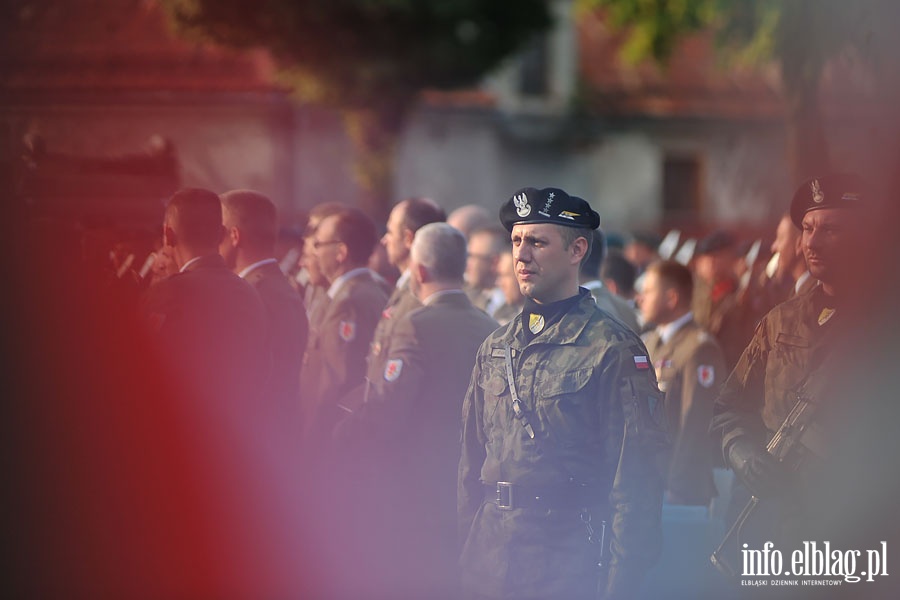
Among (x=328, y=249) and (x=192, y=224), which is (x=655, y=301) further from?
(x=192, y=224)

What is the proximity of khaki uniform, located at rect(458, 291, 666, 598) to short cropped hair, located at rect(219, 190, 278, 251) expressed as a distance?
2080mm

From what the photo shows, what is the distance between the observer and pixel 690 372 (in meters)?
7.16

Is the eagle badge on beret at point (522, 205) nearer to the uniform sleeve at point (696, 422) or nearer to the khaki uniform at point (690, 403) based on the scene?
the khaki uniform at point (690, 403)

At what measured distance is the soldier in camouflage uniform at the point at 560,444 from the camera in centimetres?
434

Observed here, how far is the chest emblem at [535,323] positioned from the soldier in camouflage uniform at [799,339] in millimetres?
869

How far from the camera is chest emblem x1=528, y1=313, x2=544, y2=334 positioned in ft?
15.3

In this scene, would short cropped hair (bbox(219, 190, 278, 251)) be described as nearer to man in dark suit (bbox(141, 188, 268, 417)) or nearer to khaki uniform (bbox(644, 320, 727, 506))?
man in dark suit (bbox(141, 188, 268, 417))

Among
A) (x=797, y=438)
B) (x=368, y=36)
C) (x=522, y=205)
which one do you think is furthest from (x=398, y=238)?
(x=368, y=36)

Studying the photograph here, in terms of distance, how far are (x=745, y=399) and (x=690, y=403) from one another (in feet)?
6.99

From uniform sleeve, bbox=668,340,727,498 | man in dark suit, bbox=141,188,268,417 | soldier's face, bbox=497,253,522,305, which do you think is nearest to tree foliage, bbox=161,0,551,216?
soldier's face, bbox=497,253,522,305

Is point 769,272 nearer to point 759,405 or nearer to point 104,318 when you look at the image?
point 759,405

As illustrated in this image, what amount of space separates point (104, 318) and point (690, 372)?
326cm

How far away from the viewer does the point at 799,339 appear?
16.0 ft

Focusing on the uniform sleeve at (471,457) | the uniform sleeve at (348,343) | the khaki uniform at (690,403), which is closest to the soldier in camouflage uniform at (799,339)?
the uniform sleeve at (471,457)
